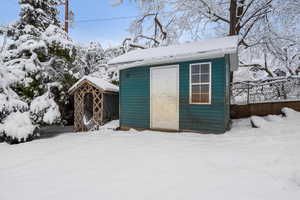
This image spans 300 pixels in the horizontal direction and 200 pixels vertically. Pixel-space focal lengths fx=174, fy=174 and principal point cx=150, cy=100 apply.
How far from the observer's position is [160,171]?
278 centimetres

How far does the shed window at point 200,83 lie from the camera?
569 centimetres

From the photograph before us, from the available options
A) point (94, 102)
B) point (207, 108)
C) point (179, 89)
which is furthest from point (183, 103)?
point (94, 102)

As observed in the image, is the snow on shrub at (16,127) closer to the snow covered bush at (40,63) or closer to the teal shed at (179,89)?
the snow covered bush at (40,63)

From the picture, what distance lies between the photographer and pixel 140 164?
3102 millimetres

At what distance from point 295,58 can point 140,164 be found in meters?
14.2

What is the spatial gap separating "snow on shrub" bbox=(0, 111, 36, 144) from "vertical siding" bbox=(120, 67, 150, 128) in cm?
323

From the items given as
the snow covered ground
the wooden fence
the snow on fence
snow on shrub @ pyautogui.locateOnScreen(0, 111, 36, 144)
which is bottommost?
the snow covered ground

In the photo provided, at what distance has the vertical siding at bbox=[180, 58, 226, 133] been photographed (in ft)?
17.9

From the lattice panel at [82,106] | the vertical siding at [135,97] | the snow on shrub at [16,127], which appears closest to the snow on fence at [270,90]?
the vertical siding at [135,97]

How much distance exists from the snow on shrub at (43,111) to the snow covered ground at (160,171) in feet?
6.08

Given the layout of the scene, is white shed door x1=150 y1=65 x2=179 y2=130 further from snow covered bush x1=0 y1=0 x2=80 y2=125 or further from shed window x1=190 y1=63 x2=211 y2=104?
snow covered bush x1=0 y1=0 x2=80 y2=125

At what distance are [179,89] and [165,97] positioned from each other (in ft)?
1.96

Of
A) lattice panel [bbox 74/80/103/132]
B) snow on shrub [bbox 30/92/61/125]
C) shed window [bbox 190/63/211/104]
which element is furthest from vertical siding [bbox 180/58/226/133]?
snow on shrub [bbox 30/92/61/125]

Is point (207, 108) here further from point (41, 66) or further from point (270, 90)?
point (41, 66)
